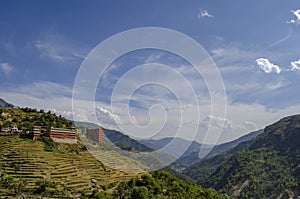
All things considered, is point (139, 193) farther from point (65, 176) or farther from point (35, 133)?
point (35, 133)

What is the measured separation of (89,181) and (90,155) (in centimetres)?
1099

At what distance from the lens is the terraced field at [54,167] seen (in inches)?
1232

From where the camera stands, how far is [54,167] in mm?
34719

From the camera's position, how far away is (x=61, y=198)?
2678 centimetres

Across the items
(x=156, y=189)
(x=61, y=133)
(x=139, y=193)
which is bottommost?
(x=156, y=189)

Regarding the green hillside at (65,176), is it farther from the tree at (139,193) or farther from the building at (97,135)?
the building at (97,135)

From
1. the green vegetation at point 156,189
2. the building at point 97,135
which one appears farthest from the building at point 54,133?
the building at point 97,135

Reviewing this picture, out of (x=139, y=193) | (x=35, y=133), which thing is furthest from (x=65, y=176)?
(x=35, y=133)

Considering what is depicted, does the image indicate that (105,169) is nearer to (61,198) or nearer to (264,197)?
(61,198)

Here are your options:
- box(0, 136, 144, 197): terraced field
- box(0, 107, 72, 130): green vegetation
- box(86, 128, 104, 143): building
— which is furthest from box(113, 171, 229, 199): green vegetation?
box(86, 128, 104, 143): building

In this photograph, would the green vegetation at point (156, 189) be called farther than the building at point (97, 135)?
No

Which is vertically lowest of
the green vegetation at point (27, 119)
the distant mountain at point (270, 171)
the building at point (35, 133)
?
the distant mountain at point (270, 171)

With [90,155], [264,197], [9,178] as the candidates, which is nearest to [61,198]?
[9,178]

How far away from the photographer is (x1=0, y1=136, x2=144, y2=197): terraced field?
3129 centimetres
